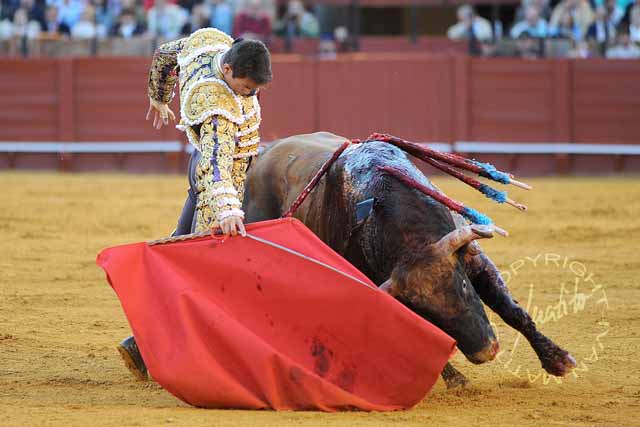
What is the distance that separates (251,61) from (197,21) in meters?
8.65

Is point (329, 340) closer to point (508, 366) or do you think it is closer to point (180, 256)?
point (180, 256)

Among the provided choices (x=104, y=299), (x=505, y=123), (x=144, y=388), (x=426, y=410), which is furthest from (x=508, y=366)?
(x=505, y=123)

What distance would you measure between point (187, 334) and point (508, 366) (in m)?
1.40

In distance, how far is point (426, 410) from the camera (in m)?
3.59

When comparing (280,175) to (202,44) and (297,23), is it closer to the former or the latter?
(202,44)

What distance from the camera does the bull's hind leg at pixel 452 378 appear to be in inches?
155

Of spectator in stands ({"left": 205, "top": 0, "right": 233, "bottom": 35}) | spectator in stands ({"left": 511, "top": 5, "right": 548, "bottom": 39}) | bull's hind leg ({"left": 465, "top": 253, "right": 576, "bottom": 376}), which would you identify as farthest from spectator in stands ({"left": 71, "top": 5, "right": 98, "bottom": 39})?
bull's hind leg ({"left": 465, "top": 253, "right": 576, "bottom": 376})

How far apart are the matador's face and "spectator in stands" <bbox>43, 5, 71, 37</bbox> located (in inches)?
353

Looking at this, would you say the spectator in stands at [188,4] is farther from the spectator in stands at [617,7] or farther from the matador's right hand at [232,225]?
the matador's right hand at [232,225]

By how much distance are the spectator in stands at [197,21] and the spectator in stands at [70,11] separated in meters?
1.25

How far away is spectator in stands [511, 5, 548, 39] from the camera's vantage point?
11.6 m

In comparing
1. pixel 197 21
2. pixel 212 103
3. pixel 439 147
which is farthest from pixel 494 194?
pixel 197 21

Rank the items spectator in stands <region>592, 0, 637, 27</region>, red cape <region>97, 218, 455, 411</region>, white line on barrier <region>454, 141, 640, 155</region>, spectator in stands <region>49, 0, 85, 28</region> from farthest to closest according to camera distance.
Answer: spectator in stands <region>49, 0, 85, 28</region>, spectator in stands <region>592, 0, 637, 27</region>, white line on barrier <region>454, 141, 640, 155</region>, red cape <region>97, 218, 455, 411</region>

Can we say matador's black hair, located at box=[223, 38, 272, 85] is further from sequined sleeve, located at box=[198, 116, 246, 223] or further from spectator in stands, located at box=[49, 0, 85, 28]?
spectator in stands, located at box=[49, 0, 85, 28]
